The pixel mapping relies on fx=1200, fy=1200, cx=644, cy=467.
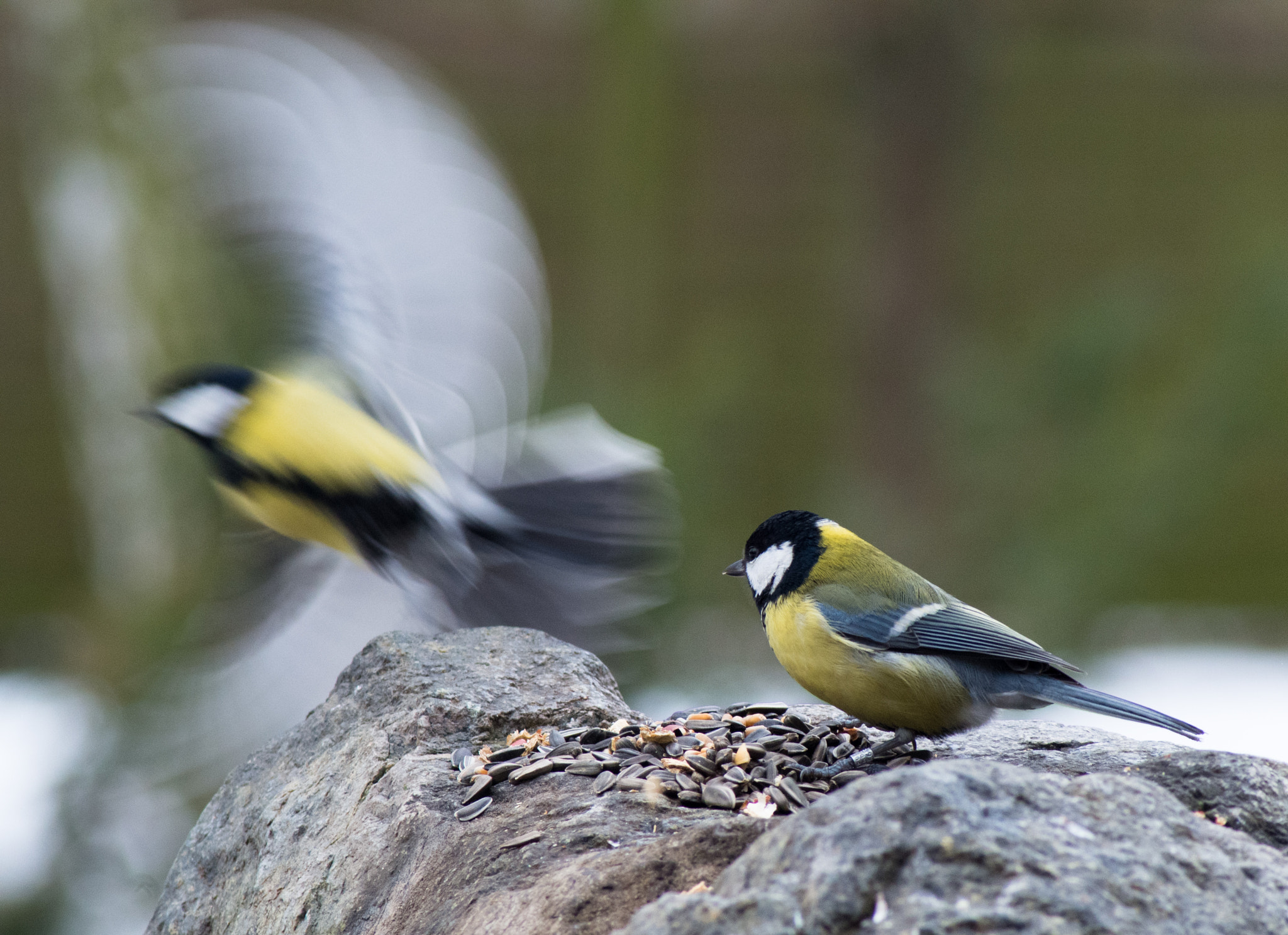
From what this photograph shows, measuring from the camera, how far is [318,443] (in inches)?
64.1

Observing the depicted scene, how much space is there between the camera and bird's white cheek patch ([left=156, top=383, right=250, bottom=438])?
1.70 metres

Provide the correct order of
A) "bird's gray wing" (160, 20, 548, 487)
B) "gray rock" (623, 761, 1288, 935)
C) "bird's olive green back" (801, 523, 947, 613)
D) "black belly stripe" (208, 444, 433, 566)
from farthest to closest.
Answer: "bird's gray wing" (160, 20, 548, 487), "black belly stripe" (208, 444, 433, 566), "bird's olive green back" (801, 523, 947, 613), "gray rock" (623, 761, 1288, 935)

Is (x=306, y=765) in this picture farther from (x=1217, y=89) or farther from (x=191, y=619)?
(x=1217, y=89)

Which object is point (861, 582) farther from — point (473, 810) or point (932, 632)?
point (473, 810)

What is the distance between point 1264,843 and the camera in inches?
43.0

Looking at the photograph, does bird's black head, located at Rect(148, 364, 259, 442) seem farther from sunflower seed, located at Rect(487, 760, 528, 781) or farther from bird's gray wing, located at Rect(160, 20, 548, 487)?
sunflower seed, located at Rect(487, 760, 528, 781)

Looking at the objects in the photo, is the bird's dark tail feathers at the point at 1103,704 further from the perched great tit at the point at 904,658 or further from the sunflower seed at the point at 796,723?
the sunflower seed at the point at 796,723

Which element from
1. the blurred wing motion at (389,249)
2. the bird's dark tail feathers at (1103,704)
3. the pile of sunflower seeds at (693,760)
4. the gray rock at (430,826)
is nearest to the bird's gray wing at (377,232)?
the blurred wing motion at (389,249)

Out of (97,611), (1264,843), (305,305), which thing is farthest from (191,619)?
(1264,843)

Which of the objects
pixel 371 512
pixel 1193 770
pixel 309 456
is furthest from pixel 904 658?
pixel 309 456

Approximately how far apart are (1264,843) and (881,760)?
0.42 metres

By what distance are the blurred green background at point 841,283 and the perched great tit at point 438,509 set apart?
40.3 inches

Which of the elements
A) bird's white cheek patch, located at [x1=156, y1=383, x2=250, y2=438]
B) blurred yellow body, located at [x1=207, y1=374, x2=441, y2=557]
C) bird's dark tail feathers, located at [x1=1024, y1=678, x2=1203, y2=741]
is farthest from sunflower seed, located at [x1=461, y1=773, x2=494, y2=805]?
bird's white cheek patch, located at [x1=156, y1=383, x2=250, y2=438]

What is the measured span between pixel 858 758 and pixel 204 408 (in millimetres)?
1035
